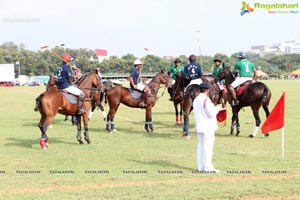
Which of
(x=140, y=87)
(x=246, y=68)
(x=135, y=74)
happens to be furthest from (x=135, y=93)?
(x=246, y=68)

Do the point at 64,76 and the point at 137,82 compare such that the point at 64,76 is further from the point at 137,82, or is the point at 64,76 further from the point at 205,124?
the point at 205,124

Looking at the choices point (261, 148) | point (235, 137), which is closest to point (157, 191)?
point (261, 148)

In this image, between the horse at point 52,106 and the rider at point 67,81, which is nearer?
the horse at point 52,106

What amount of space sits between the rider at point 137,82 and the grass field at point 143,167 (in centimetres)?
137

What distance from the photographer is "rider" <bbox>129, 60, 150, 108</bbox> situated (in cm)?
1705

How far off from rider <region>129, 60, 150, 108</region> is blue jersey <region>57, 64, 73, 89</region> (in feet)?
11.3

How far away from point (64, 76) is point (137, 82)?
3.94 m

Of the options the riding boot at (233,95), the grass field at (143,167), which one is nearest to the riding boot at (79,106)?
the grass field at (143,167)

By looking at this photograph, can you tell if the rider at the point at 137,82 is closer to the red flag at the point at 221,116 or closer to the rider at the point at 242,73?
the red flag at the point at 221,116

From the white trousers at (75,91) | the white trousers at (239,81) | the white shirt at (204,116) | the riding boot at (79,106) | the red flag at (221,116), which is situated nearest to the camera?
the white shirt at (204,116)

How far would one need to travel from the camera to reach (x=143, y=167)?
10.6m

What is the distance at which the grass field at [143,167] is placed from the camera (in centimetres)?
827

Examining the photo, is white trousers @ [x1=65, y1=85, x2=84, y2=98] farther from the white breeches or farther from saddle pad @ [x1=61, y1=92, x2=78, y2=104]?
the white breeches

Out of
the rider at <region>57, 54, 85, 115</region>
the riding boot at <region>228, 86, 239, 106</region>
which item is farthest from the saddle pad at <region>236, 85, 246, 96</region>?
the rider at <region>57, 54, 85, 115</region>
